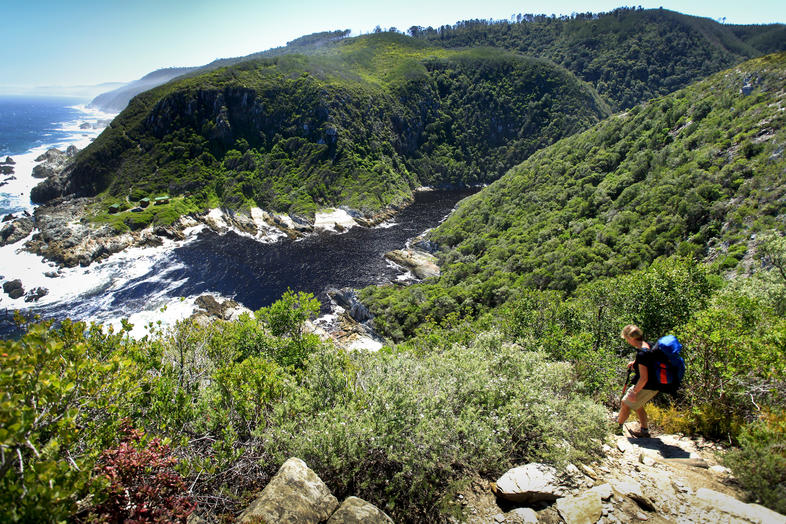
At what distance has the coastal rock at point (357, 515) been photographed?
6.84 metres

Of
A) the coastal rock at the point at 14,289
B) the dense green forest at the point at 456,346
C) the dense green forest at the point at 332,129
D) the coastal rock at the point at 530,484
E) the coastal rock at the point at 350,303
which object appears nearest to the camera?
the dense green forest at the point at 456,346

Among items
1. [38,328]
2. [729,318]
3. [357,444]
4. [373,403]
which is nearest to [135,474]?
[38,328]

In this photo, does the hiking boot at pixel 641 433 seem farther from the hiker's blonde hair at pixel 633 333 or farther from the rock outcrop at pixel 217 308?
the rock outcrop at pixel 217 308

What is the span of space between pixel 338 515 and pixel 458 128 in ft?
493

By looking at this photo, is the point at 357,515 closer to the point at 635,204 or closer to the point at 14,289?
the point at 635,204

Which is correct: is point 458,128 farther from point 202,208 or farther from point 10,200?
point 10,200

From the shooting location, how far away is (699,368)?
926cm

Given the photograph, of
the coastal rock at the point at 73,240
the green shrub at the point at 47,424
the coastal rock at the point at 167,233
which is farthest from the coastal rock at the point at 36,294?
the green shrub at the point at 47,424

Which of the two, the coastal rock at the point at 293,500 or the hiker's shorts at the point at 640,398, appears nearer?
the coastal rock at the point at 293,500

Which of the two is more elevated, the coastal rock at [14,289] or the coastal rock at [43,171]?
the coastal rock at [43,171]

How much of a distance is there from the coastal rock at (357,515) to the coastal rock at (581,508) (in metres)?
3.48

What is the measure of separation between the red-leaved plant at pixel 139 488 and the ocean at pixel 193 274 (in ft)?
153

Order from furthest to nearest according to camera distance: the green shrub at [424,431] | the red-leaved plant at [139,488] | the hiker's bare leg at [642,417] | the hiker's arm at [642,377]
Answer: the hiker's bare leg at [642,417] < the hiker's arm at [642,377] < the green shrub at [424,431] < the red-leaved plant at [139,488]

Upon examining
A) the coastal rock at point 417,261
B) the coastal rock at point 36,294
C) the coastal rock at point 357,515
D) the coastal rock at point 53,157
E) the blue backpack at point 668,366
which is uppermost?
the coastal rock at point 53,157
